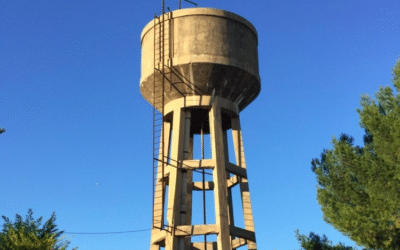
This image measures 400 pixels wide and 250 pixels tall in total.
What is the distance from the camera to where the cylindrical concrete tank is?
976 inches

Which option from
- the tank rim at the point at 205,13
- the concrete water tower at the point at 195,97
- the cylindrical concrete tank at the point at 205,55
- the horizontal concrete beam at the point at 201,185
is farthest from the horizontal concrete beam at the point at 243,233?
the tank rim at the point at 205,13

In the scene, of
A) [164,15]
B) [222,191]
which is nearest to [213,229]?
[222,191]

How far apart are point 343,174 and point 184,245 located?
724 centimetres

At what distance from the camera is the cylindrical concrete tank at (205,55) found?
81.4 feet

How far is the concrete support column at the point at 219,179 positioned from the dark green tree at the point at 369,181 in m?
4.12

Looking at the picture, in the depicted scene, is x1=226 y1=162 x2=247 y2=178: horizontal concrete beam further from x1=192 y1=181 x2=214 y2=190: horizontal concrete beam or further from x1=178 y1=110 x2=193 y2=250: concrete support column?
x1=192 y1=181 x2=214 y2=190: horizontal concrete beam

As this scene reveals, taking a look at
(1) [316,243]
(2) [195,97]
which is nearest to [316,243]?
(1) [316,243]

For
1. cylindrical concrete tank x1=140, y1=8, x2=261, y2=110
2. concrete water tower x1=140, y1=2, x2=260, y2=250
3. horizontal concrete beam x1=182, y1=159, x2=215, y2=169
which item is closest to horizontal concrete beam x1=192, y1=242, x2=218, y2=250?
concrete water tower x1=140, y1=2, x2=260, y2=250

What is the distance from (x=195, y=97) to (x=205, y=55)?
6.37 ft

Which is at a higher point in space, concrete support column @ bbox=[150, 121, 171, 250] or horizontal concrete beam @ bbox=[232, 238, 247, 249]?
concrete support column @ bbox=[150, 121, 171, 250]

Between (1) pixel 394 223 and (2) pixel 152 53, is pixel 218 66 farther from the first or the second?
(1) pixel 394 223

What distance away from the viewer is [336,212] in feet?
79.1

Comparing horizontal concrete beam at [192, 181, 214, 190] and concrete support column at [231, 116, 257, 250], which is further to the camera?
horizontal concrete beam at [192, 181, 214, 190]

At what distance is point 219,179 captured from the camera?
24328 millimetres
